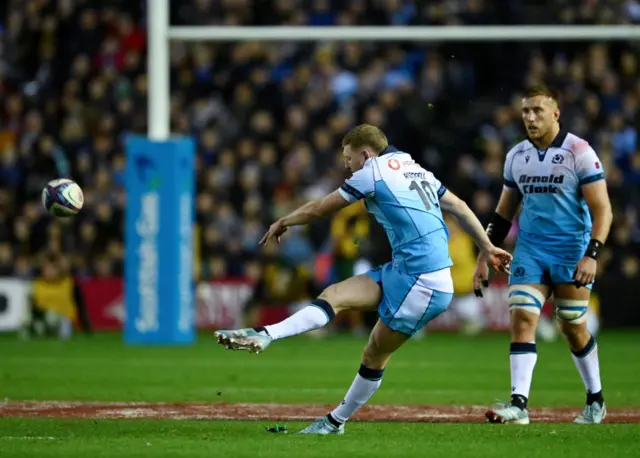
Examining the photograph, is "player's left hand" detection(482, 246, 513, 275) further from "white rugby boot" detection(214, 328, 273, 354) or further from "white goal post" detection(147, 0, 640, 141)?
"white goal post" detection(147, 0, 640, 141)

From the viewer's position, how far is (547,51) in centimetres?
2350

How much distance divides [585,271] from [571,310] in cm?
54

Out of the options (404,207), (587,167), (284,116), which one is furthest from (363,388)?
(284,116)

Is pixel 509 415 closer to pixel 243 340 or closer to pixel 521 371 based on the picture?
pixel 521 371

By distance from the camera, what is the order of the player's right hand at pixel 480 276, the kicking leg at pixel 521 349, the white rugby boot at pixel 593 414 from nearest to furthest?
the kicking leg at pixel 521 349 < the player's right hand at pixel 480 276 < the white rugby boot at pixel 593 414

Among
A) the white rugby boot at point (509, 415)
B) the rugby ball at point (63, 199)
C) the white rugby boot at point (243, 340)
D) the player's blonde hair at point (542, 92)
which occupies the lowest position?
the white rugby boot at point (509, 415)

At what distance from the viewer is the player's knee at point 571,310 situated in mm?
9281

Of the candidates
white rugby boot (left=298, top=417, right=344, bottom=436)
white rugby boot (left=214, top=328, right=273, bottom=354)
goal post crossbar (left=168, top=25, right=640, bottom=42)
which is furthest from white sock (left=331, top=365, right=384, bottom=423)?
goal post crossbar (left=168, top=25, right=640, bottom=42)

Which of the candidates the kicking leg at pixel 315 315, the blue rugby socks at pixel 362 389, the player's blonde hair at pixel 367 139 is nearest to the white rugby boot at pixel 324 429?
the blue rugby socks at pixel 362 389

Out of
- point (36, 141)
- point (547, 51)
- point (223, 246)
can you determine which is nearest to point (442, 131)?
point (547, 51)

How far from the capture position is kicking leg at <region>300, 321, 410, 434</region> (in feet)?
27.1

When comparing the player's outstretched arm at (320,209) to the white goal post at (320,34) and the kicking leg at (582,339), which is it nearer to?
the kicking leg at (582,339)

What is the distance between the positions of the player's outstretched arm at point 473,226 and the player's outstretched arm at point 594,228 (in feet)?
1.64

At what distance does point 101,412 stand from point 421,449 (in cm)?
327
